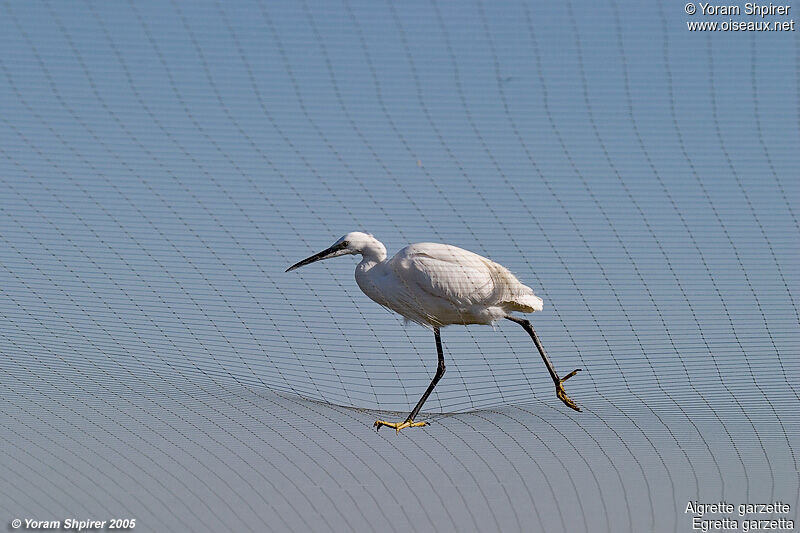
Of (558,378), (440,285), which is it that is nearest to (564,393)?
(558,378)

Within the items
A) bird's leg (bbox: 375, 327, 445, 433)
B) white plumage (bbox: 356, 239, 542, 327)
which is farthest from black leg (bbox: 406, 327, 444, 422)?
white plumage (bbox: 356, 239, 542, 327)

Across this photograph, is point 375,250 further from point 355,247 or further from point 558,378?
point 558,378

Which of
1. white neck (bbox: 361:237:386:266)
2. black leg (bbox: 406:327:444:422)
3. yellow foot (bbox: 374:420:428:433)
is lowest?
yellow foot (bbox: 374:420:428:433)

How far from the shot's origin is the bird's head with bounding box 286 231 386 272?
349 inches

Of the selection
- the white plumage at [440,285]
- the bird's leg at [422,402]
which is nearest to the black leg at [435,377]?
the bird's leg at [422,402]

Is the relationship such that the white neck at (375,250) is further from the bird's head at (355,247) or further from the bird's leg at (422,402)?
the bird's leg at (422,402)

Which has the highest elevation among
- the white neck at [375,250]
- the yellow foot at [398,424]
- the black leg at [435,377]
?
the white neck at [375,250]

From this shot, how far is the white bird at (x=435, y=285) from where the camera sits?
8.56 metres

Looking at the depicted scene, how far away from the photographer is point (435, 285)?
28.0ft

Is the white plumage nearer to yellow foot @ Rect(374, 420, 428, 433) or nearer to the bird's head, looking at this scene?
the bird's head

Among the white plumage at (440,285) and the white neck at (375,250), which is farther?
the white neck at (375,250)

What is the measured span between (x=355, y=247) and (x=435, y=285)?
730mm

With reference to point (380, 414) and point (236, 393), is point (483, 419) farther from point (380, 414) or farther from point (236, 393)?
point (236, 393)

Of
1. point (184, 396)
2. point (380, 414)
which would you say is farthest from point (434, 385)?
point (184, 396)
